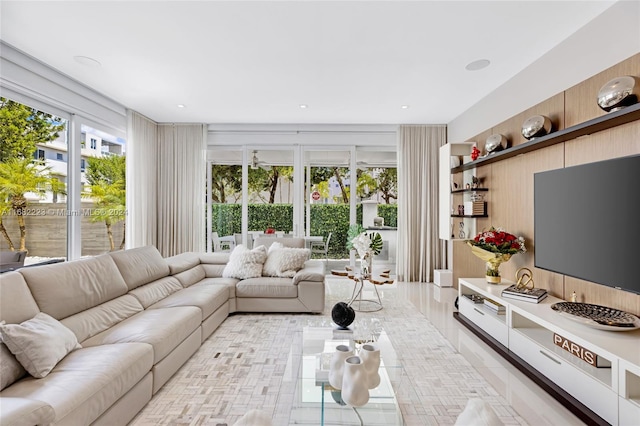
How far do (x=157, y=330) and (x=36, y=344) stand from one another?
670 mm

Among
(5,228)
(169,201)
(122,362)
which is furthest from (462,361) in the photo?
→ (169,201)

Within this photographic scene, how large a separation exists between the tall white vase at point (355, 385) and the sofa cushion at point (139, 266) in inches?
89.6

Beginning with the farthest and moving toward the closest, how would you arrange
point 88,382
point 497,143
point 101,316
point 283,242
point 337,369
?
point 283,242 → point 497,143 → point 101,316 → point 337,369 → point 88,382

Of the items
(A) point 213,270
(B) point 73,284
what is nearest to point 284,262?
(A) point 213,270

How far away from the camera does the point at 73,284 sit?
2.23 m

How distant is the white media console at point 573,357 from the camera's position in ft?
5.22

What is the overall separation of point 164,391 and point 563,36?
424cm

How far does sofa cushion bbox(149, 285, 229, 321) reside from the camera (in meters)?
2.83

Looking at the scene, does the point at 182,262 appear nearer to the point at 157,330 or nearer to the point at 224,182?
the point at 157,330

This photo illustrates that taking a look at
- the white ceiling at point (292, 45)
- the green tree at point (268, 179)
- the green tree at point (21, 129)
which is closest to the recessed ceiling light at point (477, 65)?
the white ceiling at point (292, 45)

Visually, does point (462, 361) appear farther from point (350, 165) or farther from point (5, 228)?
point (5, 228)

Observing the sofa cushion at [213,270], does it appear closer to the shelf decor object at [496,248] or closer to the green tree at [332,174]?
the green tree at [332,174]

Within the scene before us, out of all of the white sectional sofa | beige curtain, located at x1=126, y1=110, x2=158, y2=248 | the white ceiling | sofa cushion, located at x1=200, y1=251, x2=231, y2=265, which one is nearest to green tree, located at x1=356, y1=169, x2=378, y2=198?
the white ceiling

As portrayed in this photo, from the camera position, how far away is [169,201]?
5445 mm
